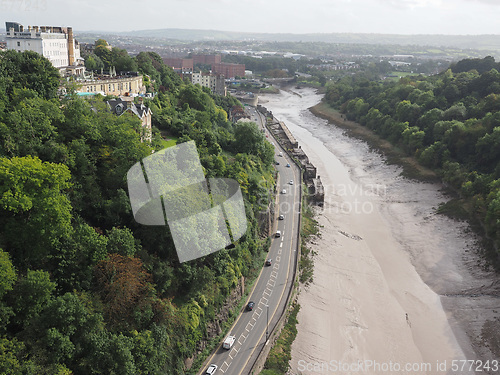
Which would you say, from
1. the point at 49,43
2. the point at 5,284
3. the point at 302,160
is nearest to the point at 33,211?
the point at 5,284

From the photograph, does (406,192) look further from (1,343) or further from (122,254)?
(1,343)

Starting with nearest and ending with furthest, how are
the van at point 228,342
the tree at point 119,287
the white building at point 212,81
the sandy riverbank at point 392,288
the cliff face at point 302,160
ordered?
1. the tree at point 119,287
2. the van at point 228,342
3. the sandy riverbank at point 392,288
4. the cliff face at point 302,160
5. the white building at point 212,81

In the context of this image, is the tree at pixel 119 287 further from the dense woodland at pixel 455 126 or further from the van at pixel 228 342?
the dense woodland at pixel 455 126

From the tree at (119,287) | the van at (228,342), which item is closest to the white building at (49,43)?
the tree at (119,287)

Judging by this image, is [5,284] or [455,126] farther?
[455,126]

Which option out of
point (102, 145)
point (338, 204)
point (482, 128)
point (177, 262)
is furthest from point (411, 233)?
point (102, 145)

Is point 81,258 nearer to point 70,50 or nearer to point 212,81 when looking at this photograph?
point 70,50
